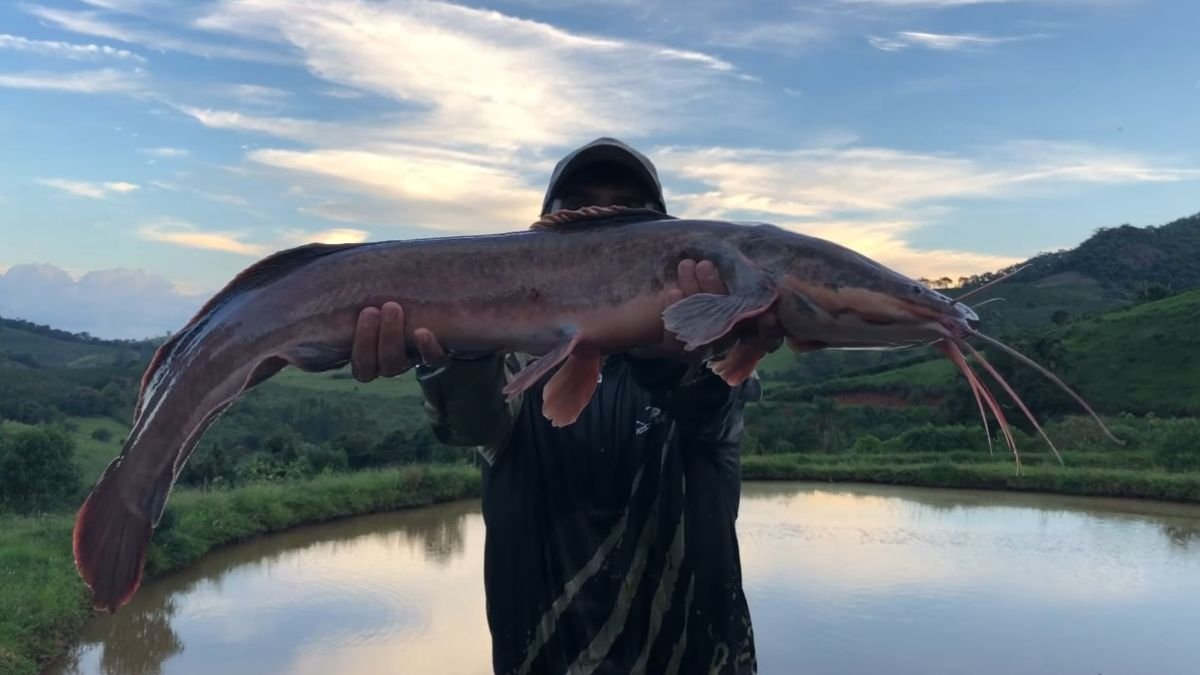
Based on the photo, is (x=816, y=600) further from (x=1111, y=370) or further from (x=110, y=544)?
(x=1111, y=370)

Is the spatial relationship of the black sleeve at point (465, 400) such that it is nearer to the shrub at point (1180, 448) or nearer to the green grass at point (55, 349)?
the shrub at point (1180, 448)

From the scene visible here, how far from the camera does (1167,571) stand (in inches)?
553

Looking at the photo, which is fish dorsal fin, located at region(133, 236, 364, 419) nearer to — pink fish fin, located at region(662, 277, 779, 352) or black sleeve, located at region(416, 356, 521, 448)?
black sleeve, located at region(416, 356, 521, 448)

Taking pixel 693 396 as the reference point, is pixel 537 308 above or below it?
above

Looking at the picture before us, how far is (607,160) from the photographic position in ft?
10.0

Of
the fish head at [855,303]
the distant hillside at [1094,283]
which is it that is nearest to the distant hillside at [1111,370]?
the distant hillside at [1094,283]

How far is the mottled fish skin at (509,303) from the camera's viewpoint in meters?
2.51

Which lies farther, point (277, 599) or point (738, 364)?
point (277, 599)

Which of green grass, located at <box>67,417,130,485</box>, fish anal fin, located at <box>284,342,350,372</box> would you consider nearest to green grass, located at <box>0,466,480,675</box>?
green grass, located at <box>67,417,130,485</box>

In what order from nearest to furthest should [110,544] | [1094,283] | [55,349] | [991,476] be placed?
[110,544], [991,476], [55,349], [1094,283]

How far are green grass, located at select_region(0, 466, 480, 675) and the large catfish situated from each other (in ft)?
26.3

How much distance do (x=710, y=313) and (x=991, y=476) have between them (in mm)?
21729

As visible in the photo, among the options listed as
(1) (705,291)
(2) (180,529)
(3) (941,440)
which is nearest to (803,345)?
(1) (705,291)

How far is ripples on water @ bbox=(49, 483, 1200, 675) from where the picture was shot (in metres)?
10.5
